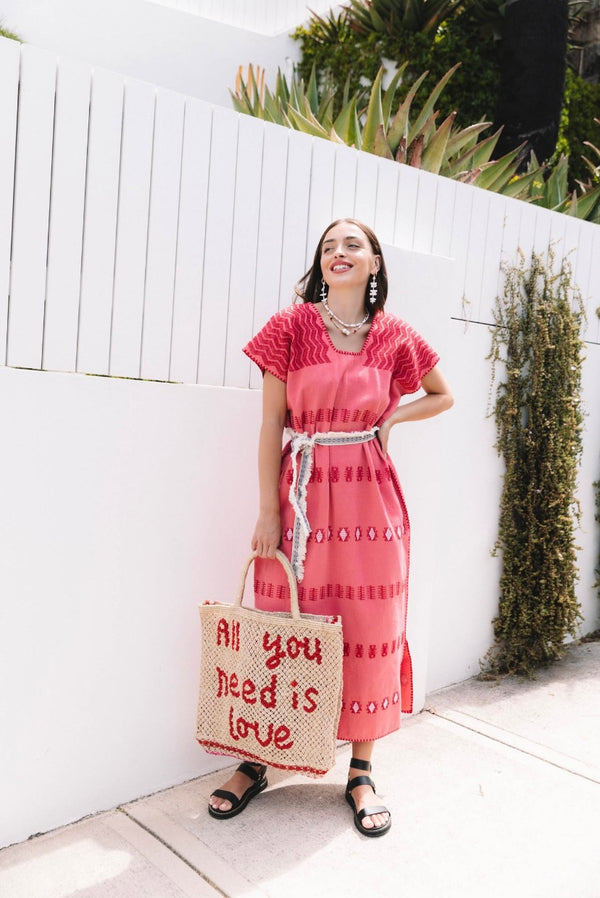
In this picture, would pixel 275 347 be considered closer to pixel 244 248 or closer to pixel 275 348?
pixel 275 348

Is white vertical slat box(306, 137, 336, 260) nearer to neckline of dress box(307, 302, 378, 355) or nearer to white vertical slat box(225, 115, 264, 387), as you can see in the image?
white vertical slat box(225, 115, 264, 387)

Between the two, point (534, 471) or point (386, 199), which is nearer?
point (386, 199)

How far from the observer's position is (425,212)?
3531 millimetres

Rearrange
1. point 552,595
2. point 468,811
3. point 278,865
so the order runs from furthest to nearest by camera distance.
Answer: point 552,595 < point 468,811 < point 278,865

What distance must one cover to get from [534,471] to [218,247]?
7.02 ft

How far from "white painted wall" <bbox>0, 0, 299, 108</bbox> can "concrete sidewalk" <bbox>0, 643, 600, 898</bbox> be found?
6770 mm

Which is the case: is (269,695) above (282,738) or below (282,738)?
above

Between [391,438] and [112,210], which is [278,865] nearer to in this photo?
[391,438]

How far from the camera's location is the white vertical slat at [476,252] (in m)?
3.75

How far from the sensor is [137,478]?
260 cm

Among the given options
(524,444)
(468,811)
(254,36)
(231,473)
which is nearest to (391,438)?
(231,473)

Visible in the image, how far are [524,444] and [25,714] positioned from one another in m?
2.75

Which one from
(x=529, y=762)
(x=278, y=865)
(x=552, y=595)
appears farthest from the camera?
(x=552, y=595)

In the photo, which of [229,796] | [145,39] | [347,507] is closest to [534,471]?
[347,507]
